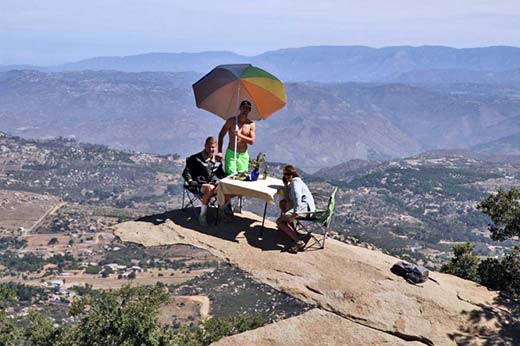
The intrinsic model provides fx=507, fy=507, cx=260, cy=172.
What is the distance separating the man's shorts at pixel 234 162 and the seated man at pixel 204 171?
24 centimetres

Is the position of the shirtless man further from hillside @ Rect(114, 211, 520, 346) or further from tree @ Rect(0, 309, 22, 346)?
tree @ Rect(0, 309, 22, 346)

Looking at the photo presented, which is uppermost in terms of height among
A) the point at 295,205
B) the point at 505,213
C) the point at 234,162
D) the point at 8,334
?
the point at 234,162

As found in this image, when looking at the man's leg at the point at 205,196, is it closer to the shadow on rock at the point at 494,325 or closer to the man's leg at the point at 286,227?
the man's leg at the point at 286,227

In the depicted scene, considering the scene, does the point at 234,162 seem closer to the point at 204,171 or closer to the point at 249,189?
the point at 204,171

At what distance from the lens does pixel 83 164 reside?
566 feet

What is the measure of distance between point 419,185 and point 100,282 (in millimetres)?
123131

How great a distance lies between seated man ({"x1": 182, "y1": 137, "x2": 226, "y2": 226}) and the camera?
12.1m

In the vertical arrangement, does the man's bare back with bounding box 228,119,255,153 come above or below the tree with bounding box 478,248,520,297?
above

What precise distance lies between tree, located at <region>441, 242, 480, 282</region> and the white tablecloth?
8168 mm

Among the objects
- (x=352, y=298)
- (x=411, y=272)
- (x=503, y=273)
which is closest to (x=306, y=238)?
(x=352, y=298)

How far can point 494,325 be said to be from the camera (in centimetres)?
926

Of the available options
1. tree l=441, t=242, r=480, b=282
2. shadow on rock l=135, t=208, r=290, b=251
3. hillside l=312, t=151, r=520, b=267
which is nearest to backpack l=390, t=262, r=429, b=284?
shadow on rock l=135, t=208, r=290, b=251

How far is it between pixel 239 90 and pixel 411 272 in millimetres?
5878

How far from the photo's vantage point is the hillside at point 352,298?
28.8ft
